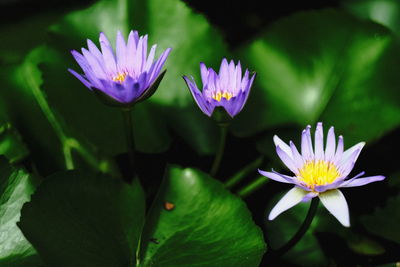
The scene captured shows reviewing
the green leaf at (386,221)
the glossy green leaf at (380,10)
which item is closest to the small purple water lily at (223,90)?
the green leaf at (386,221)

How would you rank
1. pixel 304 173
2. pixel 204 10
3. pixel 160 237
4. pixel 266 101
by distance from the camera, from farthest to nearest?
pixel 204 10 → pixel 266 101 → pixel 160 237 → pixel 304 173

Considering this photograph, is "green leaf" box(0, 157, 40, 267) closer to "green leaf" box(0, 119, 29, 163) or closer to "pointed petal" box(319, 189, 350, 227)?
"green leaf" box(0, 119, 29, 163)

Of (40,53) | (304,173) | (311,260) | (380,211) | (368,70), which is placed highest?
(368,70)

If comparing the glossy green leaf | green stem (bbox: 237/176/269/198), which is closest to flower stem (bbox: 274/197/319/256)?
green stem (bbox: 237/176/269/198)

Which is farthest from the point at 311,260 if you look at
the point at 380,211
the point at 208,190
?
the point at 208,190

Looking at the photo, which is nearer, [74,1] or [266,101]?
[266,101]

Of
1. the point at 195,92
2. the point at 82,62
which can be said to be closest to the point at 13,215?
the point at 82,62

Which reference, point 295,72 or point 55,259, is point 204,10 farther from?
point 55,259
